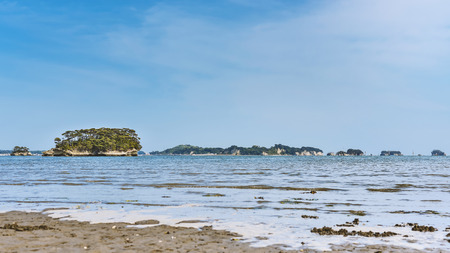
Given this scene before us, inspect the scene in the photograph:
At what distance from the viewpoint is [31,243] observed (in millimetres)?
11195

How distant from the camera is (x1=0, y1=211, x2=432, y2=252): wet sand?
10500mm

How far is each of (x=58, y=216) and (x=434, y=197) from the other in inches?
782

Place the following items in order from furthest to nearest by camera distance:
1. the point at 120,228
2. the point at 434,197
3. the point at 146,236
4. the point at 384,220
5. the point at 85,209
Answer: the point at 434,197 < the point at 85,209 < the point at 384,220 < the point at 120,228 < the point at 146,236

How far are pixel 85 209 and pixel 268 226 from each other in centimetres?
891

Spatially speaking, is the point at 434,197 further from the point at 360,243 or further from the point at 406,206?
the point at 360,243

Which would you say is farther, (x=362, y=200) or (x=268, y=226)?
(x=362, y=200)

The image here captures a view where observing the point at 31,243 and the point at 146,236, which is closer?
the point at 31,243

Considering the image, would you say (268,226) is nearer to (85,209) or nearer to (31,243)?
(31,243)

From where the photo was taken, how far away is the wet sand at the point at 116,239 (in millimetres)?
10500

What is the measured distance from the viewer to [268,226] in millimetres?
13906

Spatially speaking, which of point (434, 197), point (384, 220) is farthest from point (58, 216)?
point (434, 197)

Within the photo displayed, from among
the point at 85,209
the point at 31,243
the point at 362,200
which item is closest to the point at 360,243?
the point at 31,243

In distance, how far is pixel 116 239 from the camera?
11.7 m

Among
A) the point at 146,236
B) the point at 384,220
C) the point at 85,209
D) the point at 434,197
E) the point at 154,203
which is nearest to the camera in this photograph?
the point at 146,236
